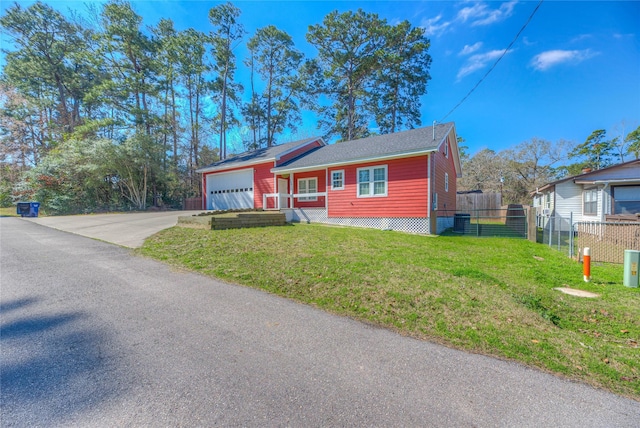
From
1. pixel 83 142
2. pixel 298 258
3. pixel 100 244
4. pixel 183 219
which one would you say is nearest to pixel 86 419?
pixel 298 258

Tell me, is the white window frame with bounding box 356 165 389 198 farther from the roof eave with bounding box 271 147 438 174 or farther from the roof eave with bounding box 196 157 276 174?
the roof eave with bounding box 196 157 276 174

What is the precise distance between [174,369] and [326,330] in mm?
1580

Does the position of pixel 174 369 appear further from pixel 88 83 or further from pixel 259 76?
pixel 88 83

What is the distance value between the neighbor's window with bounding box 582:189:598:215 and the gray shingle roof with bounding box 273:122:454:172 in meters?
7.90

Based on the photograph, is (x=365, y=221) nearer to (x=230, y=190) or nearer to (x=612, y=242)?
(x=612, y=242)

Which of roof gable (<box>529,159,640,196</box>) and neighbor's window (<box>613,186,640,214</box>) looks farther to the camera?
neighbor's window (<box>613,186,640,214</box>)

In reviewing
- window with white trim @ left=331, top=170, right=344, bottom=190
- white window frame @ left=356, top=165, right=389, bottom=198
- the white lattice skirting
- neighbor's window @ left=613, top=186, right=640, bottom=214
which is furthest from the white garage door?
neighbor's window @ left=613, top=186, right=640, bottom=214

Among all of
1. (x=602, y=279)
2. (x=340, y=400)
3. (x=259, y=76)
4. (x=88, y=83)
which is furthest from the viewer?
(x=259, y=76)

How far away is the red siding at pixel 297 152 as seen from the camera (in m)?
15.7

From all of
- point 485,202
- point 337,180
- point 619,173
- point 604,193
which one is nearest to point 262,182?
point 337,180

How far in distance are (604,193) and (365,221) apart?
1158 centimetres

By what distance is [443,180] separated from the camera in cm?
1291

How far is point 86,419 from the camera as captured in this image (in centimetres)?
170

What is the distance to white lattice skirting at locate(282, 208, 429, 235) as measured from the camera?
10.6 m
